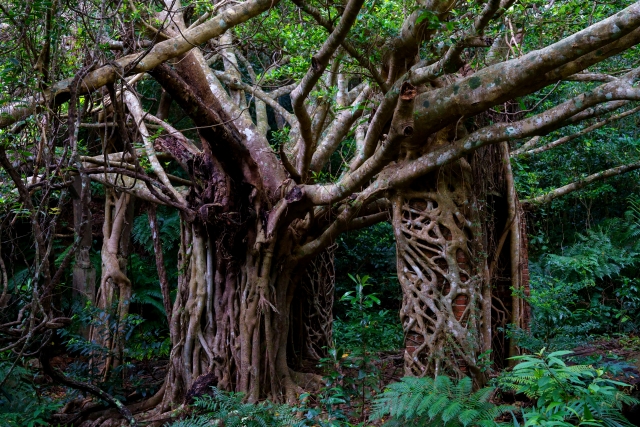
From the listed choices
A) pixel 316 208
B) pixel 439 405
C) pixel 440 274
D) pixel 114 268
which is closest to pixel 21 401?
pixel 114 268

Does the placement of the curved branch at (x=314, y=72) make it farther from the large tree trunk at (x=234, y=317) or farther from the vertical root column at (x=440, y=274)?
the large tree trunk at (x=234, y=317)

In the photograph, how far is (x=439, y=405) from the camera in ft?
10.7

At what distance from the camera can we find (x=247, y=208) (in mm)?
6633

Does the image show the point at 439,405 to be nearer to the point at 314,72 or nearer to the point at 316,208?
the point at 314,72

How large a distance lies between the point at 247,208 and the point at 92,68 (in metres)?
2.64

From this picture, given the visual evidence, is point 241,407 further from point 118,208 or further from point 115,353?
point 118,208

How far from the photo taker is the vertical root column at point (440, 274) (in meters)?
5.22

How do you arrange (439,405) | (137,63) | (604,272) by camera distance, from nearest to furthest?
(439,405) → (137,63) → (604,272)

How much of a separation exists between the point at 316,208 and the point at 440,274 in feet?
6.84

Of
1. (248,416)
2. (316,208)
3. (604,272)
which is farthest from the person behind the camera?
(604,272)

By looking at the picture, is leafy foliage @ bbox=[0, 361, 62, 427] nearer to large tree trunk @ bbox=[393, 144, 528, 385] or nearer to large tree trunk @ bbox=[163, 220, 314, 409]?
large tree trunk @ bbox=[163, 220, 314, 409]

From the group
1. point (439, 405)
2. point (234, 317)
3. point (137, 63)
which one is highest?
point (137, 63)

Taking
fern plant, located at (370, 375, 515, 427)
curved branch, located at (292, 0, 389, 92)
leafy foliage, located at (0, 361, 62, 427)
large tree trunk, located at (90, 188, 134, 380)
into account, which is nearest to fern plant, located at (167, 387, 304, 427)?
fern plant, located at (370, 375, 515, 427)

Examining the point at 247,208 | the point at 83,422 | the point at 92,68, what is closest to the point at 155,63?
the point at 92,68
